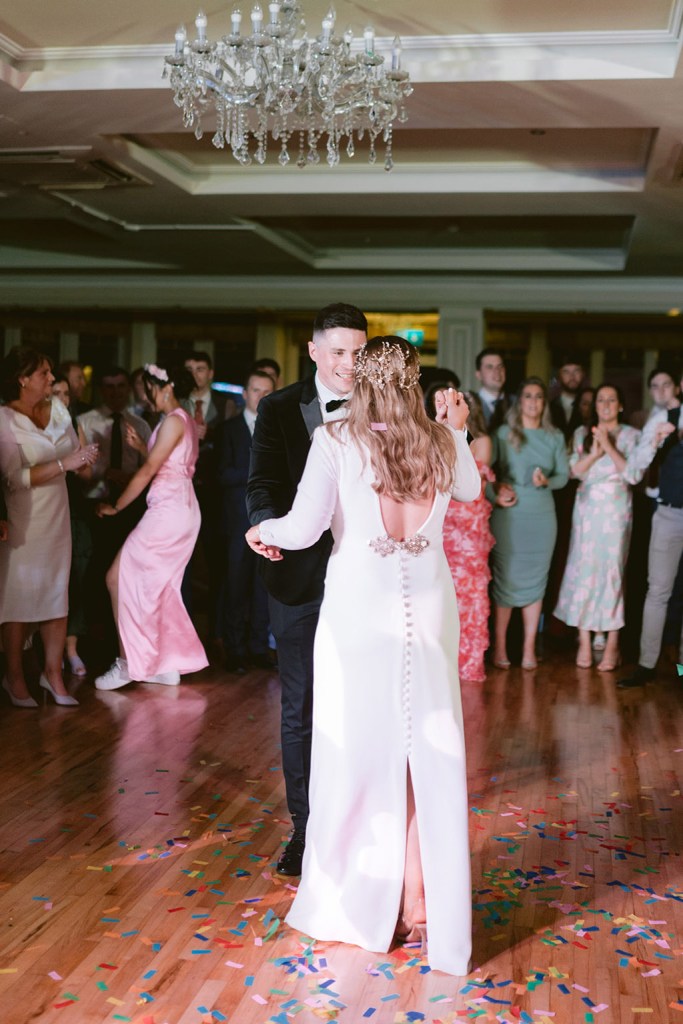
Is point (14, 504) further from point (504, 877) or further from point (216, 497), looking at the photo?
point (504, 877)

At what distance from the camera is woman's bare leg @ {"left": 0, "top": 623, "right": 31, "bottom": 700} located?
4969 mm

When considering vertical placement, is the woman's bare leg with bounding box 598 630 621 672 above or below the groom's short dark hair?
below

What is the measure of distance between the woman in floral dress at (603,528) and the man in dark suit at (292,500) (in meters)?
3.47

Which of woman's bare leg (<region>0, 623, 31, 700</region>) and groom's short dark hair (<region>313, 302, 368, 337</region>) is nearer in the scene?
groom's short dark hair (<region>313, 302, 368, 337</region>)

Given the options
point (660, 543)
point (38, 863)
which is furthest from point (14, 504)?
point (660, 543)

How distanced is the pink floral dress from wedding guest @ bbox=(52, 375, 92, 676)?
6.62ft

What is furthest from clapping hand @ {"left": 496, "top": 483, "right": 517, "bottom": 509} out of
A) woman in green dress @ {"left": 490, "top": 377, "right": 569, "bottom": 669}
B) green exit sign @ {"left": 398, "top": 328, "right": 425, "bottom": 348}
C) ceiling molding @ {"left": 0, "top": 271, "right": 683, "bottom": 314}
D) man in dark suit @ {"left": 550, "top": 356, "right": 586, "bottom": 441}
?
green exit sign @ {"left": 398, "top": 328, "right": 425, "bottom": 348}

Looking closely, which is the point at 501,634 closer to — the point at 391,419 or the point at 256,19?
the point at 256,19

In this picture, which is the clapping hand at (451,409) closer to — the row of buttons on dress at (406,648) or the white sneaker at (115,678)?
the row of buttons on dress at (406,648)

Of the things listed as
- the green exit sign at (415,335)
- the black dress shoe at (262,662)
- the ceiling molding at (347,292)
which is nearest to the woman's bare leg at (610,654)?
the black dress shoe at (262,662)

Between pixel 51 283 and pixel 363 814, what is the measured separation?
1160 cm

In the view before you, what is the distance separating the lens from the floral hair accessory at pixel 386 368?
253cm

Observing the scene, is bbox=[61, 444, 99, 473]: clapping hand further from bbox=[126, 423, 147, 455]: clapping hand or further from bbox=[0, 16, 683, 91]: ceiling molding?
bbox=[0, 16, 683, 91]: ceiling molding

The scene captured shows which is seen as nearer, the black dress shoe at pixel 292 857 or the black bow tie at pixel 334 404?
the black bow tie at pixel 334 404
